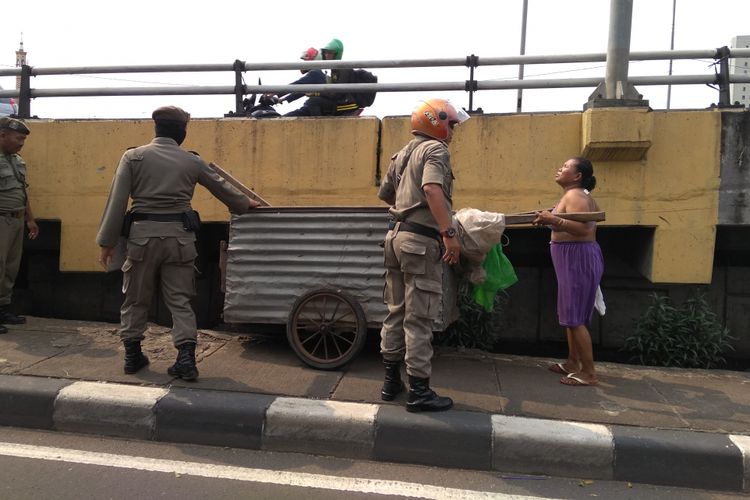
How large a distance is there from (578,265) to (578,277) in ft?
0.27

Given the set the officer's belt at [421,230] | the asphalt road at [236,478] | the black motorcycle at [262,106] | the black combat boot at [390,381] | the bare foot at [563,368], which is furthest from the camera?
the black motorcycle at [262,106]

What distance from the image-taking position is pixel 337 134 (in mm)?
5000

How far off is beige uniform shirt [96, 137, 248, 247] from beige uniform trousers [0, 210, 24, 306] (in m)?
1.68

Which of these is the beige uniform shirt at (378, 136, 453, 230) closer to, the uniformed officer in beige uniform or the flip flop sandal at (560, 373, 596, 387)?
the uniformed officer in beige uniform

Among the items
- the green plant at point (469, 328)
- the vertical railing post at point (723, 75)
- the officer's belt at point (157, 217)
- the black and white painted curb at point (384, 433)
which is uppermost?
the vertical railing post at point (723, 75)

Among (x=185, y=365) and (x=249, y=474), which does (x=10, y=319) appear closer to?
(x=185, y=365)

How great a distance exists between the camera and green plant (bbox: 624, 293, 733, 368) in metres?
4.61

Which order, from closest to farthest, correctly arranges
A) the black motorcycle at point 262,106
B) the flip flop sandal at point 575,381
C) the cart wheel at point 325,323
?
the flip flop sandal at point 575,381 → the cart wheel at point 325,323 → the black motorcycle at point 262,106

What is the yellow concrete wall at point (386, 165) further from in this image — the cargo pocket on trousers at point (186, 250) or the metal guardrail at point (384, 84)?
the cargo pocket on trousers at point (186, 250)

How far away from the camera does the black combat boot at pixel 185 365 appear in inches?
143

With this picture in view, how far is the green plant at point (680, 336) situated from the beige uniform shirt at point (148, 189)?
386cm

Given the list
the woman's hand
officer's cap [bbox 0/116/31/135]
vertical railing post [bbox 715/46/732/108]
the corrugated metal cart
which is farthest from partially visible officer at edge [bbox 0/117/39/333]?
vertical railing post [bbox 715/46/732/108]

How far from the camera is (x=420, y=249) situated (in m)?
3.19

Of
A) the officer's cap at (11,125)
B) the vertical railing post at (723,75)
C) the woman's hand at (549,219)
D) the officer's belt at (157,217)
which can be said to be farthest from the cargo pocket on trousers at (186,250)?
the vertical railing post at (723,75)
